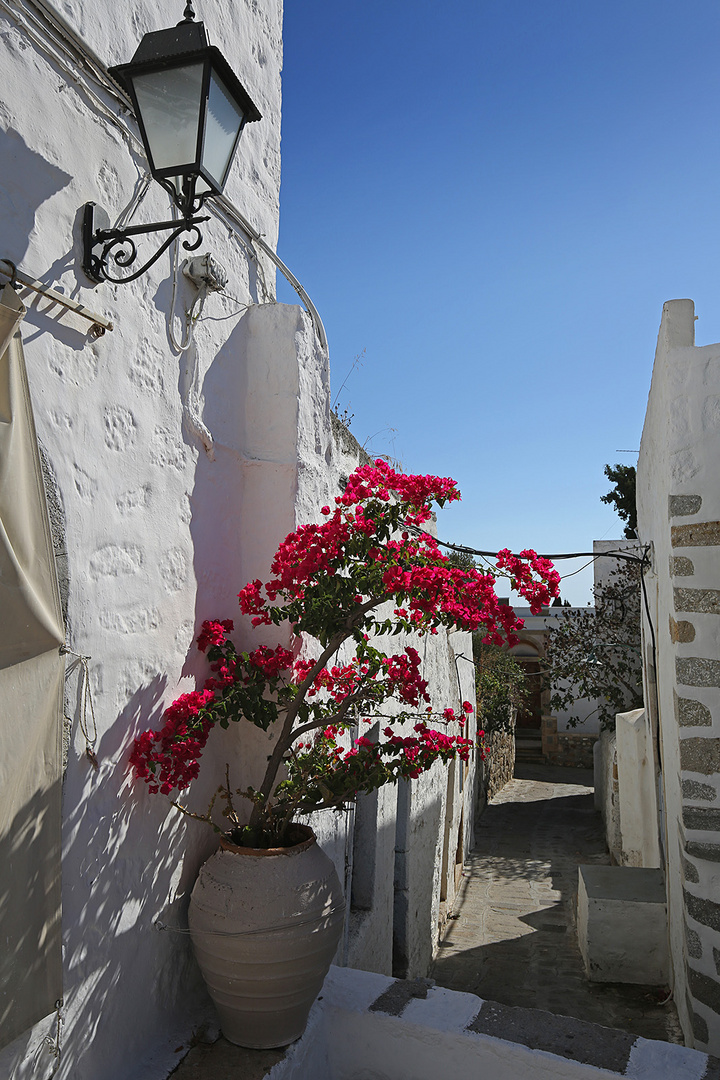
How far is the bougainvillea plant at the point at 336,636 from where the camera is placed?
2.49 meters

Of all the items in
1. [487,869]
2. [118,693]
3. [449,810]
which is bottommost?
[487,869]

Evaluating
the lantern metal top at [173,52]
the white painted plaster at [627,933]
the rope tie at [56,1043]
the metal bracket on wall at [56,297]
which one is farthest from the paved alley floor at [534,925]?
the lantern metal top at [173,52]

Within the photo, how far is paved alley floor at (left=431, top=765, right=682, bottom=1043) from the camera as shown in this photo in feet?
17.6

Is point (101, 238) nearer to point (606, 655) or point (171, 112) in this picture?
point (171, 112)

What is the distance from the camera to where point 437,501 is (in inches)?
107

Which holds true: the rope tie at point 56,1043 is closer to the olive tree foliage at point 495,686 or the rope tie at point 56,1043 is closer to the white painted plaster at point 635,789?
the white painted plaster at point 635,789

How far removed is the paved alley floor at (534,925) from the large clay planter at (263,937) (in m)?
2.99

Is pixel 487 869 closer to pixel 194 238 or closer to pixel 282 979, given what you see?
pixel 282 979

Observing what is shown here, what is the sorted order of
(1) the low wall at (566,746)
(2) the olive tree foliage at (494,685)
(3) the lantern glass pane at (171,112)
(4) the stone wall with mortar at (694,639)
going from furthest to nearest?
1. (1) the low wall at (566,746)
2. (2) the olive tree foliage at (494,685)
3. (4) the stone wall with mortar at (694,639)
4. (3) the lantern glass pane at (171,112)

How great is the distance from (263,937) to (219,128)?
242cm

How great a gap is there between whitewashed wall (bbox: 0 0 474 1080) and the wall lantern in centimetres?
15

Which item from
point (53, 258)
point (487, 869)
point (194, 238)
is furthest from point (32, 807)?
point (487, 869)

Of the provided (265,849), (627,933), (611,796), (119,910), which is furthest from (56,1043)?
(611,796)

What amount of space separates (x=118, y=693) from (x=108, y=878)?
0.55 meters
